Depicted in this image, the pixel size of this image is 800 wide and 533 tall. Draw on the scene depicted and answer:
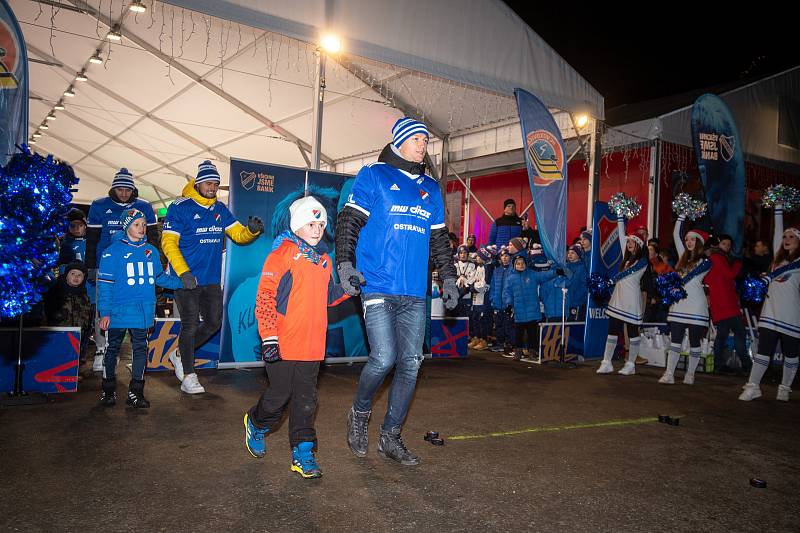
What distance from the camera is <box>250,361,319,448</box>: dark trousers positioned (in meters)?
3.75

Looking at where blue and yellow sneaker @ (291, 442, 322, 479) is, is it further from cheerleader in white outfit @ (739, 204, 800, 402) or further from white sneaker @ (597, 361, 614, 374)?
white sneaker @ (597, 361, 614, 374)

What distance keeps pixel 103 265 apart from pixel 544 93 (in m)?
8.03

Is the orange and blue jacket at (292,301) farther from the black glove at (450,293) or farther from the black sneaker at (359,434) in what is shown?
the black glove at (450,293)

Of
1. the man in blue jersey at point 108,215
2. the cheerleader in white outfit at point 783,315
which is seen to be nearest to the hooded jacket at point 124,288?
the man in blue jersey at point 108,215

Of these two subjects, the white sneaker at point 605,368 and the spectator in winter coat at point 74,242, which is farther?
the white sneaker at point 605,368

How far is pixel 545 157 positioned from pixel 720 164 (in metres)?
2.99

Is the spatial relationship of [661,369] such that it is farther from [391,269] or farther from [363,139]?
[363,139]

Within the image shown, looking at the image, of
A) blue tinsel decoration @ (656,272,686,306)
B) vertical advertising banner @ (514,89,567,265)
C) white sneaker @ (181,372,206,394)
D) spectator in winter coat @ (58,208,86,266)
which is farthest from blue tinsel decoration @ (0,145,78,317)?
vertical advertising banner @ (514,89,567,265)

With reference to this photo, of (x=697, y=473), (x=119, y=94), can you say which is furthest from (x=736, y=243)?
(x=119, y=94)


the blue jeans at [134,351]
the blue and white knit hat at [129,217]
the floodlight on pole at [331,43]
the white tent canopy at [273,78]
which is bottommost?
the blue jeans at [134,351]

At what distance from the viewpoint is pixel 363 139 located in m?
Result: 17.1

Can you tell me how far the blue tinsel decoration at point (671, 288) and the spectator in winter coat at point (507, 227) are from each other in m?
4.56

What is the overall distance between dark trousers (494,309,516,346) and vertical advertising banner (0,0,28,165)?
8081 mm

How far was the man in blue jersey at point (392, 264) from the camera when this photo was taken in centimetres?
404
